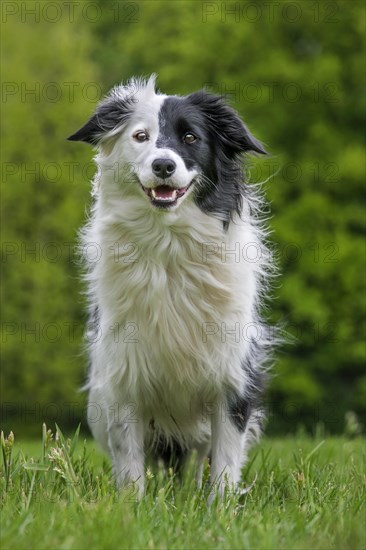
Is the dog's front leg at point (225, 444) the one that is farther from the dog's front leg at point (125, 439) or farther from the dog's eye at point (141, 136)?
the dog's eye at point (141, 136)

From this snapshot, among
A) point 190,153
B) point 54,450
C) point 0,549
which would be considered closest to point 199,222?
point 190,153

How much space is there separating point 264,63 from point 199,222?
45.5 feet

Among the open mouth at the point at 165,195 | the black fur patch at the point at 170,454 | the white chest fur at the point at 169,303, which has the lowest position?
the black fur patch at the point at 170,454

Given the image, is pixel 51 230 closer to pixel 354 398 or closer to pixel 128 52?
pixel 128 52

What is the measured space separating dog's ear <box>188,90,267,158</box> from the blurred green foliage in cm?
1191

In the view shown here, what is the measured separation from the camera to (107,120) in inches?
221

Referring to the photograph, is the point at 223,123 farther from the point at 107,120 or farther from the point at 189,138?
the point at 107,120

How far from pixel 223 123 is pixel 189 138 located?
36 centimetres

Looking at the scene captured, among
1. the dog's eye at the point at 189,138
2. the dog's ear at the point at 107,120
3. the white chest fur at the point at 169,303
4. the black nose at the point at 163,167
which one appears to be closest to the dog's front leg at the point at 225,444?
the white chest fur at the point at 169,303

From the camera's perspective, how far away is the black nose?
493cm

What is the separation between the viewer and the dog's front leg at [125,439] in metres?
5.40

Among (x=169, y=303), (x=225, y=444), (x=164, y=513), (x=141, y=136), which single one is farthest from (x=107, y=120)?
(x=164, y=513)

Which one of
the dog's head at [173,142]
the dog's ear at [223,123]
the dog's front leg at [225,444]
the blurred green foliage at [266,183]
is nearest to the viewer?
the dog's head at [173,142]

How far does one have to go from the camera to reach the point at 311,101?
18.9 meters
